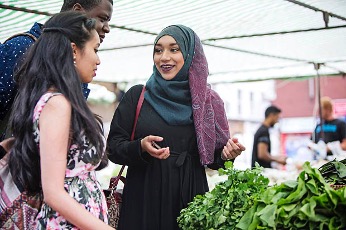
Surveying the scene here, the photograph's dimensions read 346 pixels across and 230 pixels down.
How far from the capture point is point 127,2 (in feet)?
15.9

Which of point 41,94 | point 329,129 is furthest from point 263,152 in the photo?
point 41,94

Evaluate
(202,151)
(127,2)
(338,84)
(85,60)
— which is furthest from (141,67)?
(338,84)

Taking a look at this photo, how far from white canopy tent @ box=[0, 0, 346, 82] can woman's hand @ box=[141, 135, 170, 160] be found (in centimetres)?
204

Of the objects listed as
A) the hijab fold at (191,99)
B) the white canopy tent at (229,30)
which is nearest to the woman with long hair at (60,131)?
the hijab fold at (191,99)

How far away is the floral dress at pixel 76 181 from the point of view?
216 cm

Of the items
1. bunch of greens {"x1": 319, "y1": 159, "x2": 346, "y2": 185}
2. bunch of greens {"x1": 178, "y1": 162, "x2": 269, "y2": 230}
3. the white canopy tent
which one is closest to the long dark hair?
bunch of greens {"x1": 178, "y1": 162, "x2": 269, "y2": 230}

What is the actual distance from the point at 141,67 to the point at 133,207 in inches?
207

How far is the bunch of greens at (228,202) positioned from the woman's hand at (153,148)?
1.08 ft

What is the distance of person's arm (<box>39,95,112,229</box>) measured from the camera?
6.75ft

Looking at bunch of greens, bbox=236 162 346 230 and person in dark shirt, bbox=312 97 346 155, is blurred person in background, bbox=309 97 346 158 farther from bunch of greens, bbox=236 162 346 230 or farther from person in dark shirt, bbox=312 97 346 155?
bunch of greens, bbox=236 162 346 230

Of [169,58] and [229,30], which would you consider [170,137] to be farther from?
[229,30]

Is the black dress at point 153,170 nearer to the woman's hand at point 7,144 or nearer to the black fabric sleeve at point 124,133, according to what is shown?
the black fabric sleeve at point 124,133

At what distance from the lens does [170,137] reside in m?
3.20

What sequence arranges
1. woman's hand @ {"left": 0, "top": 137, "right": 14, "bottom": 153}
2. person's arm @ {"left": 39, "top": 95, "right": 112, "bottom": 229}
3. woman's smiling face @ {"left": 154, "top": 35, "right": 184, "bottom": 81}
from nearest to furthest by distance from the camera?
person's arm @ {"left": 39, "top": 95, "right": 112, "bottom": 229}
woman's hand @ {"left": 0, "top": 137, "right": 14, "bottom": 153}
woman's smiling face @ {"left": 154, "top": 35, "right": 184, "bottom": 81}
